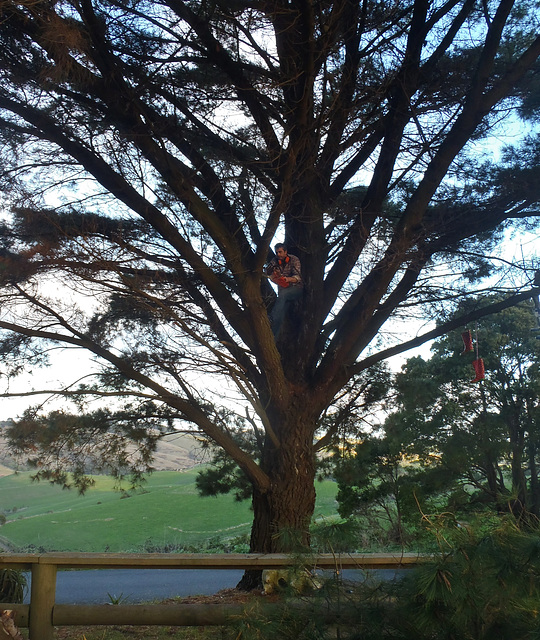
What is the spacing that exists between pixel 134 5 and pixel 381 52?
232cm

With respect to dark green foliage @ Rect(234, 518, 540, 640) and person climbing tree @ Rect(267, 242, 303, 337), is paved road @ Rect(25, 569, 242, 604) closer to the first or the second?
person climbing tree @ Rect(267, 242, 303, 337)

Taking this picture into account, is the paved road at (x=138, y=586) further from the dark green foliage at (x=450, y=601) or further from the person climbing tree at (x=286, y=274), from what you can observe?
the dark green foliage at (x=450, y=601)

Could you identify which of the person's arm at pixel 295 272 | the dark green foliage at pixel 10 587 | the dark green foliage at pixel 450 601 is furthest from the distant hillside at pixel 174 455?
the dark green foliage at pixel 450 601

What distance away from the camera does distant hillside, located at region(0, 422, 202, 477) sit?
648 centimetres

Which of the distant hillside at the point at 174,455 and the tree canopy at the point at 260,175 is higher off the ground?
the tree canopy at the point at 260,175

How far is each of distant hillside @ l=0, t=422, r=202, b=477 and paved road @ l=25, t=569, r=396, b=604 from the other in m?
1.44

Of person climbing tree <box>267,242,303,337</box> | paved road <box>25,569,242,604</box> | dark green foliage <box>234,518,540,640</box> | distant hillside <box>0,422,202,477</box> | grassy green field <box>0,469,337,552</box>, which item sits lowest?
paved road <box>25,569,242,604</box>

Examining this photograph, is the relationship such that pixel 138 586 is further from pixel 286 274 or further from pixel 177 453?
pixel 286 274

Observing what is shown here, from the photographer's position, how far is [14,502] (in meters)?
9.10

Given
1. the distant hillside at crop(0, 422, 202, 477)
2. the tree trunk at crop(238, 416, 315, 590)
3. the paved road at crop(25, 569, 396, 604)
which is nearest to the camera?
the tree trunk at crop(238, 416, 315, 590)

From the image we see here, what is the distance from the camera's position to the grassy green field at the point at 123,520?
32.0ft

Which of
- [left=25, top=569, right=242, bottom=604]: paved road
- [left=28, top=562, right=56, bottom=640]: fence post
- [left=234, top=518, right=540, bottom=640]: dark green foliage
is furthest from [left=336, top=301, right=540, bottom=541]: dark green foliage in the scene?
[left=234, top=518, right=540, bottom=640]: dark green foliage

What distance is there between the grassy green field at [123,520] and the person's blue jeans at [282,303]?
13.4 feet

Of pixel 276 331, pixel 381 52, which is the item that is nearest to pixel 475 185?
pixel 381 52
